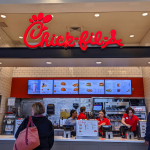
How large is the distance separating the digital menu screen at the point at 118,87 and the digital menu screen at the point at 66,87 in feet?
4.22

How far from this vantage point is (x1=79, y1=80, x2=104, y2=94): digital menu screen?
6.42 m

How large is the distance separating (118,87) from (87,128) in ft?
11.5

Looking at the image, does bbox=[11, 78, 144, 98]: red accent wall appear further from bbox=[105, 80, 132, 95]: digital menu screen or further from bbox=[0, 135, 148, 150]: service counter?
bbox=[0, 135, 148, 150]: service counter

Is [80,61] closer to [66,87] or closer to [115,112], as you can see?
[66,87]

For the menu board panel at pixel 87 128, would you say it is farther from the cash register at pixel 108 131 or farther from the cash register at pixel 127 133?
the cash register at pixel 127 133

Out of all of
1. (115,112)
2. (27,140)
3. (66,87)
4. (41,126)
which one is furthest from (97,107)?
(27,140)

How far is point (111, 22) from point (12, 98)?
4.74 m

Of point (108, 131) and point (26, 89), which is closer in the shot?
point (108, 131)

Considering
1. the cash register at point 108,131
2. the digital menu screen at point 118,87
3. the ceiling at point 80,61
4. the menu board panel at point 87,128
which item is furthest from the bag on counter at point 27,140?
the digital menu screen at point 118,87

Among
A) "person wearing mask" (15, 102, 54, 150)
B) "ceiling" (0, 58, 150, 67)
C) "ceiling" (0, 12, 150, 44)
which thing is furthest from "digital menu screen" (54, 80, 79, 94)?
"person wearing mask" (15, 102, 54, 150)

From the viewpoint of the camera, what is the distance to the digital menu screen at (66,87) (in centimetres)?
646

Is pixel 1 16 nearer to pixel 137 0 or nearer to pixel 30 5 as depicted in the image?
pixel 30 5

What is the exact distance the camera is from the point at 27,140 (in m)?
2.10

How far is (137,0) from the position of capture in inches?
140
